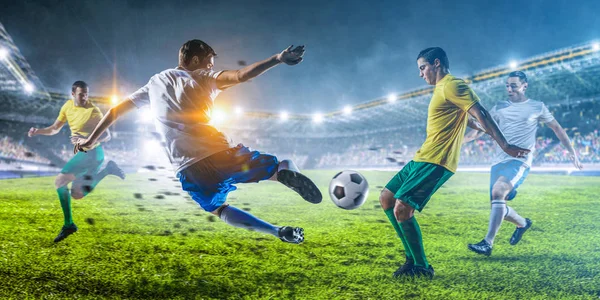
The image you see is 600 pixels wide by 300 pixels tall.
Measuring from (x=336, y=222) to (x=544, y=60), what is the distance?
17.3m

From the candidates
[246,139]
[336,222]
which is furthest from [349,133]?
[336,222]

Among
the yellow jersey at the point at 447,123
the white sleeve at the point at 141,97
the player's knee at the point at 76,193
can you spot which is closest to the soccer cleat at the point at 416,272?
the yellow jersey at the point at 447,123

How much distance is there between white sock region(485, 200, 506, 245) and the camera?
4.17 meters

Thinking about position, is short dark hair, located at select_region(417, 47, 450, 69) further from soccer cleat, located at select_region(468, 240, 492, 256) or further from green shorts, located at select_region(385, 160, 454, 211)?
soccer cleat, located at select_region(468, 240, 492, 256)

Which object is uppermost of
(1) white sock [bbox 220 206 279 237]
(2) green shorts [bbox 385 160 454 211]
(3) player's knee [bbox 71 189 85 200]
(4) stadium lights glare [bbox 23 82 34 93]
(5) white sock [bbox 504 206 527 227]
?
(4) stadium lights glare [bbox 23 82 34 93]

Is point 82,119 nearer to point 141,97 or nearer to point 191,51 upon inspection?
point 141,97

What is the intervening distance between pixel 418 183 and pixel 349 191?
87 centimetres

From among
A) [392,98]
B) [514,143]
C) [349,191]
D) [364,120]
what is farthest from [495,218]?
[364,120]

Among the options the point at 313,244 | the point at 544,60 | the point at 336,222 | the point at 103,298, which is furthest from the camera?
the point at 544,60

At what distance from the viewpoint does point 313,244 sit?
4.65 meters

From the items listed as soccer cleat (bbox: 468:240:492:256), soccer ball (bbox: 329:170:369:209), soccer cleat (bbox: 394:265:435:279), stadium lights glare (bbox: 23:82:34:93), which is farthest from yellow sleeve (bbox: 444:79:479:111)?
stadium lights glare (bbox: 23:82:34:93)

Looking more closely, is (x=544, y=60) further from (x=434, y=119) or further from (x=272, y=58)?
(x=272, y=58)

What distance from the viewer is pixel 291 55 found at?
2775 mm

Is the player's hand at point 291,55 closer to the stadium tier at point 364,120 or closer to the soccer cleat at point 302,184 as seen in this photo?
the soccer cleat at point 302,184
